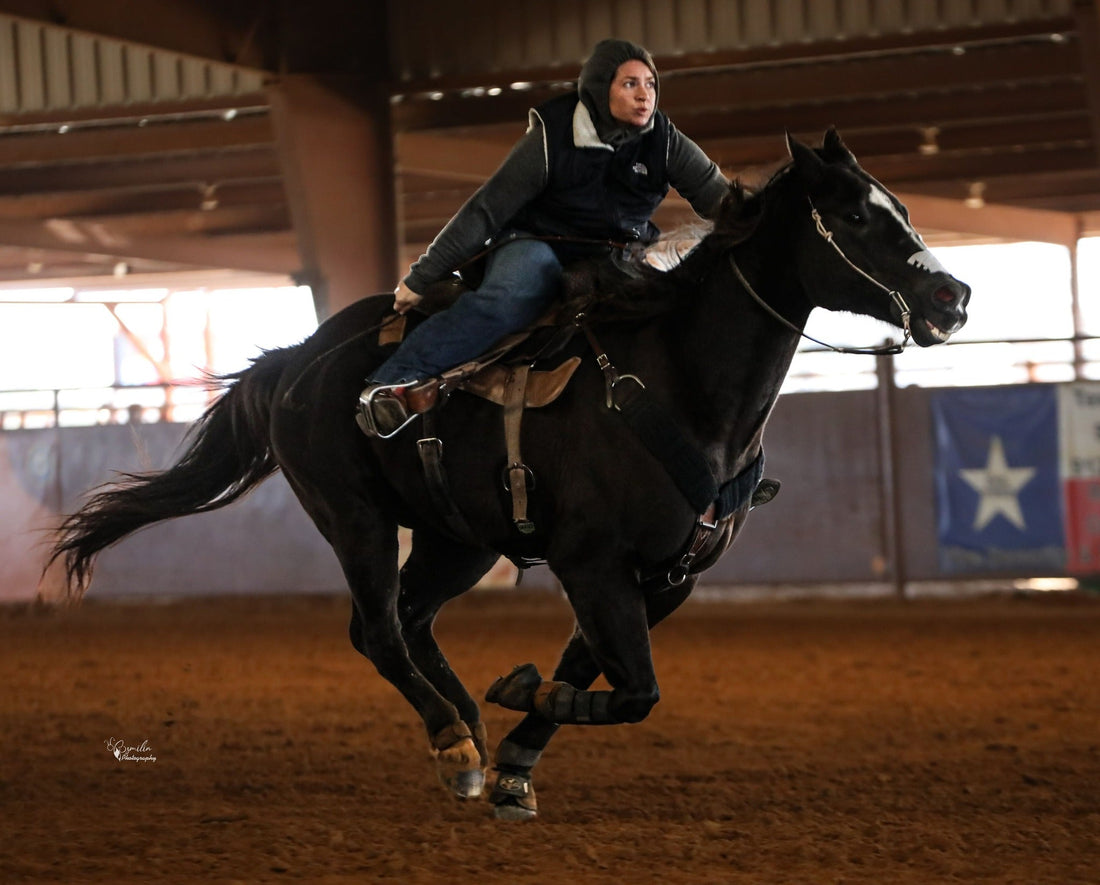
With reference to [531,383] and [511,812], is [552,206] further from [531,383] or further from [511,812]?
[511,812]

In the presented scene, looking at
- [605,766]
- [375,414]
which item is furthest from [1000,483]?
[375,414]

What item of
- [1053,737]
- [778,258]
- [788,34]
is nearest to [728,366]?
[778,258]

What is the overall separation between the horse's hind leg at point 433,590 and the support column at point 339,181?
7.58m

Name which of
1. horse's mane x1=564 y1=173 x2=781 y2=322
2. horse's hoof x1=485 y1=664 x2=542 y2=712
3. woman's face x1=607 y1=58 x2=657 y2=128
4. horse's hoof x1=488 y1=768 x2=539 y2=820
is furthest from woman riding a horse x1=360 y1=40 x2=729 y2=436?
horse's hoof x1=488 y1=768 x2=539 y2=820

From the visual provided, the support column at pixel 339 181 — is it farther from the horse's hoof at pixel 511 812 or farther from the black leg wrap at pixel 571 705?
the black leg wrap at pixel 571 705

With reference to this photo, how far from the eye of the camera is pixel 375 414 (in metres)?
4.34

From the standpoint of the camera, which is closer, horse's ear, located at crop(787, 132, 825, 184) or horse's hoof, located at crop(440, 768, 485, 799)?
horse's ear, located at crop(787, 132, 825, 184)

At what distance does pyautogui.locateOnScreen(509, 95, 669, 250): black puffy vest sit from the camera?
14.1 ft

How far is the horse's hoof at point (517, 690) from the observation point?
4.31m

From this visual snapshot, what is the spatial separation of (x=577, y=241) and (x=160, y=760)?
299cm

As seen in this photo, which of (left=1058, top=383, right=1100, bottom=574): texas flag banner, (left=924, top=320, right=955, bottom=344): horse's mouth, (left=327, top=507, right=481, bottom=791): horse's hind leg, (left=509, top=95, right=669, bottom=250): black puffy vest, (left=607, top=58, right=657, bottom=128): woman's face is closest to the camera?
(left=924, top=320, right=955, bottom=344): horse's mouth

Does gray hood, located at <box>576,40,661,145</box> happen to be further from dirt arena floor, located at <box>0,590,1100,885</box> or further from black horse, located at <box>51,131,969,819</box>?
dirt arena floor, located at <box>0,590,1100,885</box>

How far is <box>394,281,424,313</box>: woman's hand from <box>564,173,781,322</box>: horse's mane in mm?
527

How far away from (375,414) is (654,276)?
3.08 feet
